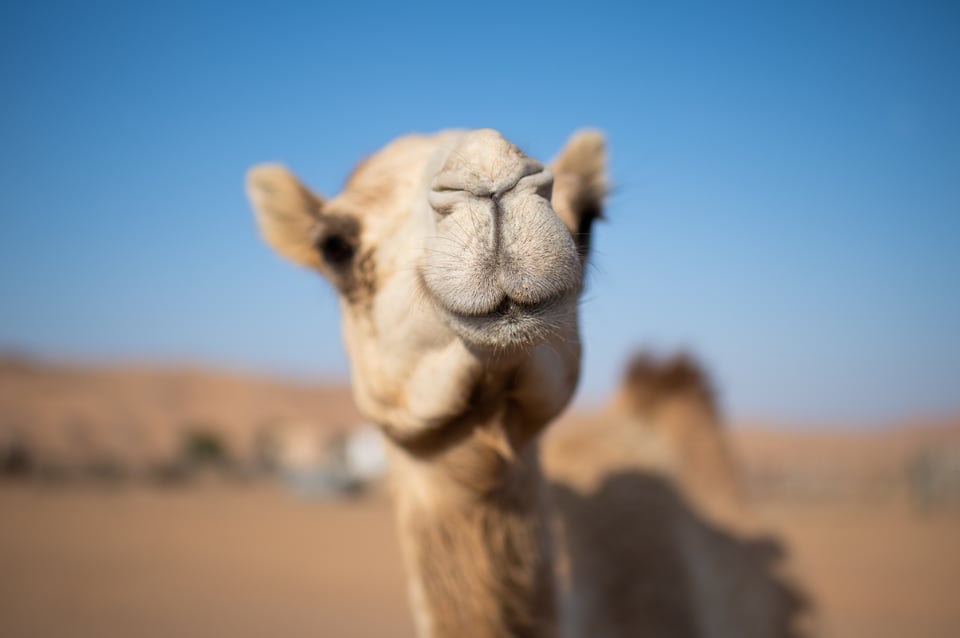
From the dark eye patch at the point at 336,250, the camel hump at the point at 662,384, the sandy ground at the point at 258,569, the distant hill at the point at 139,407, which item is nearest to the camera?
the dark eye patch at the point at 336,250

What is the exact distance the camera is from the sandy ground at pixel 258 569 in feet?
28.5

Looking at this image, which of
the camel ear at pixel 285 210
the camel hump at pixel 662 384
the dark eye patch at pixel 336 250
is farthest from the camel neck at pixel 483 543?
the camel hump at pixel 662 384

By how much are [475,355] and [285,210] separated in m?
1.30

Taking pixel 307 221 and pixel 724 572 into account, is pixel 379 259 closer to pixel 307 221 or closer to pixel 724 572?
pixel 307 221

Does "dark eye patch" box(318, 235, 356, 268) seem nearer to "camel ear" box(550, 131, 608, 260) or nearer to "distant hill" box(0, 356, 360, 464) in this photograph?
"camel ear" box(550, 131, 608, 260)

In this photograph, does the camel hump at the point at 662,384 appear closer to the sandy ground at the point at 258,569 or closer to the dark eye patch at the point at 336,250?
the sandy ground at the point at 258,569

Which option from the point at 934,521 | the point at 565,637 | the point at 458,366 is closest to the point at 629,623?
the point at 565,637

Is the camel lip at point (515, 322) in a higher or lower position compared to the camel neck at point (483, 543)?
higher

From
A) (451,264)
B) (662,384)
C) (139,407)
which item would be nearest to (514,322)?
(451,264)

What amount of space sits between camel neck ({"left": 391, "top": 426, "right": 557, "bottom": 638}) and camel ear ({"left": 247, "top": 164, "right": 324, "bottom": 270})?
3.37 ft

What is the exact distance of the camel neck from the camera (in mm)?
2137

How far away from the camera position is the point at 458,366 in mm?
1864

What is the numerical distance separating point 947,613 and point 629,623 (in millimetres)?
9336

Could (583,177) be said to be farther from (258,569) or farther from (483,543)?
(258,569)
